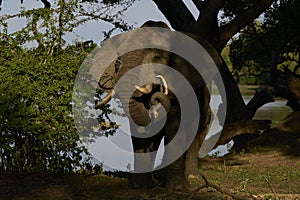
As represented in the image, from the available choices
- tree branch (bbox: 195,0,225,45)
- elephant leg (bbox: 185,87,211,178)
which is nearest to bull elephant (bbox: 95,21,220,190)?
elephant leg (bbox: 185,87,211,178)

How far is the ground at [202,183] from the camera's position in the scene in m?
9.20

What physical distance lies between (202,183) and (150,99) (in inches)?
89.4

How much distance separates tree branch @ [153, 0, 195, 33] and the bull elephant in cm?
572

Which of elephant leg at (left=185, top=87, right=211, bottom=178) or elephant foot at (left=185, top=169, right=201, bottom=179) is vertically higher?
elephant leg at (left=185, top=87, right=211, bottom=178)

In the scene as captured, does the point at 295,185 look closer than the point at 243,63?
Yes

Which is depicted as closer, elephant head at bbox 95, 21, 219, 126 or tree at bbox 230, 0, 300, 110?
elephant head at bbox 95, 21, 219, 126

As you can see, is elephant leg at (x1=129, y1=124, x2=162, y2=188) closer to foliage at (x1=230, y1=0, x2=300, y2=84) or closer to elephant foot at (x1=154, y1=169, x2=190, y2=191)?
elephant foot at (x1=154, y1=169, x2=190, y2=191)

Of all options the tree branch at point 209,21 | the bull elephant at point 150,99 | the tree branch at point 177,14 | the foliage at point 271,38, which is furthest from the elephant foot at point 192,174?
the foliage at point 271,38

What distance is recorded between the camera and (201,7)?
15203 mm

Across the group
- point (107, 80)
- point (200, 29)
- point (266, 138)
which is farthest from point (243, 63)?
point (107, 80)

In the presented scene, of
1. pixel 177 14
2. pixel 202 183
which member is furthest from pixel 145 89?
pixel 177 14

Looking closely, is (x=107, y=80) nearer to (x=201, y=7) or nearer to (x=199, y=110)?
(x=199, y=110)

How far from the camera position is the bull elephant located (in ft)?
28.6

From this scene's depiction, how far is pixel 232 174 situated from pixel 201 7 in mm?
4910
